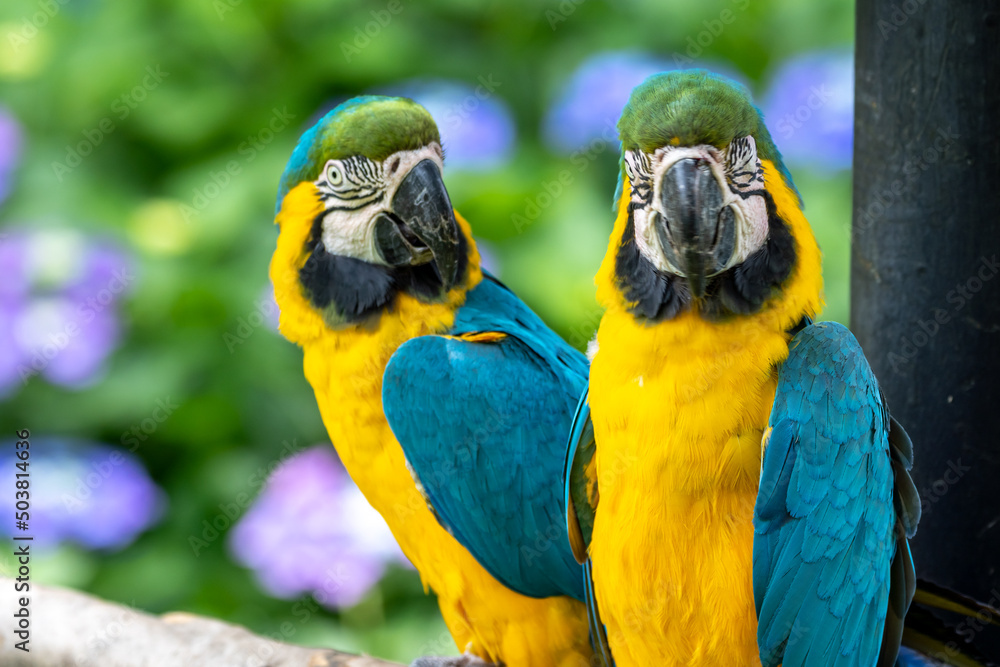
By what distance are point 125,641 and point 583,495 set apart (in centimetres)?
97

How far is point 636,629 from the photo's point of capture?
1.16 meters

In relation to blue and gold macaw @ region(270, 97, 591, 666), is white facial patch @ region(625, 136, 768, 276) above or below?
above

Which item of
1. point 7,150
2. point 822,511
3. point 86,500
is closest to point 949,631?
point 822,511

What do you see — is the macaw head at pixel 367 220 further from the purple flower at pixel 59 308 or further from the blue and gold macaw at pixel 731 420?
the purple flower at pixel 59 308

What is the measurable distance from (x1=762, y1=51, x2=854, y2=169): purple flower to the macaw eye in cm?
155

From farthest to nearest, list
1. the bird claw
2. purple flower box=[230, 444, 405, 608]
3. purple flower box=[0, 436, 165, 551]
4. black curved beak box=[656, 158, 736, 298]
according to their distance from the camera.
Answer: purple flower box=[0, 436, 165, 551], purple flower box=[230, 444, 405, 608], the bird claw, black curved beak box=[656, 158, 736, 298]

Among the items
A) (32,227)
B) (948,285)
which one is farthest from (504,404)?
(32,227)

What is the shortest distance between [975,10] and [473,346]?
81cm

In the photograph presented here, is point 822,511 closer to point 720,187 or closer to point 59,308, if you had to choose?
point 720,187

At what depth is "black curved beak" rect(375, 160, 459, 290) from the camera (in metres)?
1.36

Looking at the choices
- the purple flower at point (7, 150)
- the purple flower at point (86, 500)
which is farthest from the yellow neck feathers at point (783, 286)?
the purple flower at point (7, 150)

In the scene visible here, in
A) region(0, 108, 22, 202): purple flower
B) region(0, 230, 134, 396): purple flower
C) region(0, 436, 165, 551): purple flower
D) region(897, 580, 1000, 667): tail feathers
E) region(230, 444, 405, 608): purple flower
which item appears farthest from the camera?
region(0, 108, 22, 202): purple flower

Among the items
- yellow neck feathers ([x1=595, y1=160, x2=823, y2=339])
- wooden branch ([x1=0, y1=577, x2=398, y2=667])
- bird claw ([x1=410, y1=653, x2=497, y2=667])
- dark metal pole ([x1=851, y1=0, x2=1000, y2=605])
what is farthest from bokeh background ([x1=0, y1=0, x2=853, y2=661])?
yellow neck feathers ([x1=595, y1=160, x2=823, y2=339])

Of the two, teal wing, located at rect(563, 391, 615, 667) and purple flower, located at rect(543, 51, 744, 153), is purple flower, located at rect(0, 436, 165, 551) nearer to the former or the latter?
purple flower, located at rect(543, 51, 744, 153)
